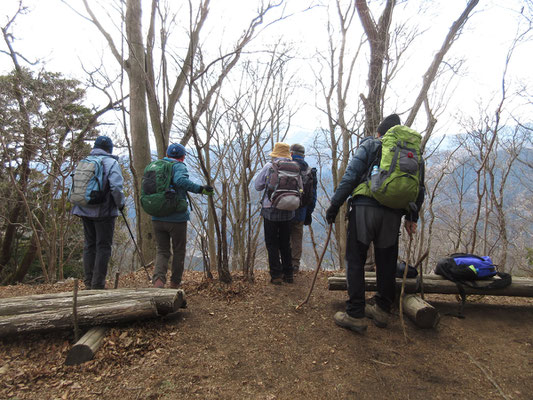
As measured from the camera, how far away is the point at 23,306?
2641mm

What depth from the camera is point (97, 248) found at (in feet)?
11.2

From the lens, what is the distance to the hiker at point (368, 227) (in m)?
2.66

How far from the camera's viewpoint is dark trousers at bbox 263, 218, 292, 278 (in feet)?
12.7

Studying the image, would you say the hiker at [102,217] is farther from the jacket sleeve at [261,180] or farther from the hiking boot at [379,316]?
the hiking boot at [379,316]

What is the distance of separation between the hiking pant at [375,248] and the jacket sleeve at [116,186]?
2.54m

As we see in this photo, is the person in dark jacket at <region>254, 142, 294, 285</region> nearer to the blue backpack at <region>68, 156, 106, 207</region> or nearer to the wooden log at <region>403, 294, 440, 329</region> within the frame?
the wooden log at <region>403, 294, 440, 329</region>

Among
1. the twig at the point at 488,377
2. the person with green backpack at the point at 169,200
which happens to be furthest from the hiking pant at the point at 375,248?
the person with green backpack at the point at 169,200

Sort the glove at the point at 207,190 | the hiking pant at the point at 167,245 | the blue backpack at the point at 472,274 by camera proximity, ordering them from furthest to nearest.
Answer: the hiking pant at the point at 167,245, the glove at the point at 207,190, the blue backpack at the point at 472,274

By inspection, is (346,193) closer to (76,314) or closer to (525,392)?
(525,392)

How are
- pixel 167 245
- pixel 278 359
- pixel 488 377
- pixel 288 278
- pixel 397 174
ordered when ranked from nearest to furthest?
1. pixel 488 377
2. pixel 278 359
3. pixel 397 174
4. pixel 167 245
5. pixel 288 278

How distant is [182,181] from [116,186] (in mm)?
769

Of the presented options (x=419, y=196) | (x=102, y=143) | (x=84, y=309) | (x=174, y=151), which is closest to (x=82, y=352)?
(x=84, y=309)

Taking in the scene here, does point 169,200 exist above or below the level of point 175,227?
above

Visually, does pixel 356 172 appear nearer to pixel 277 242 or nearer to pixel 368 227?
pixel 368 227
